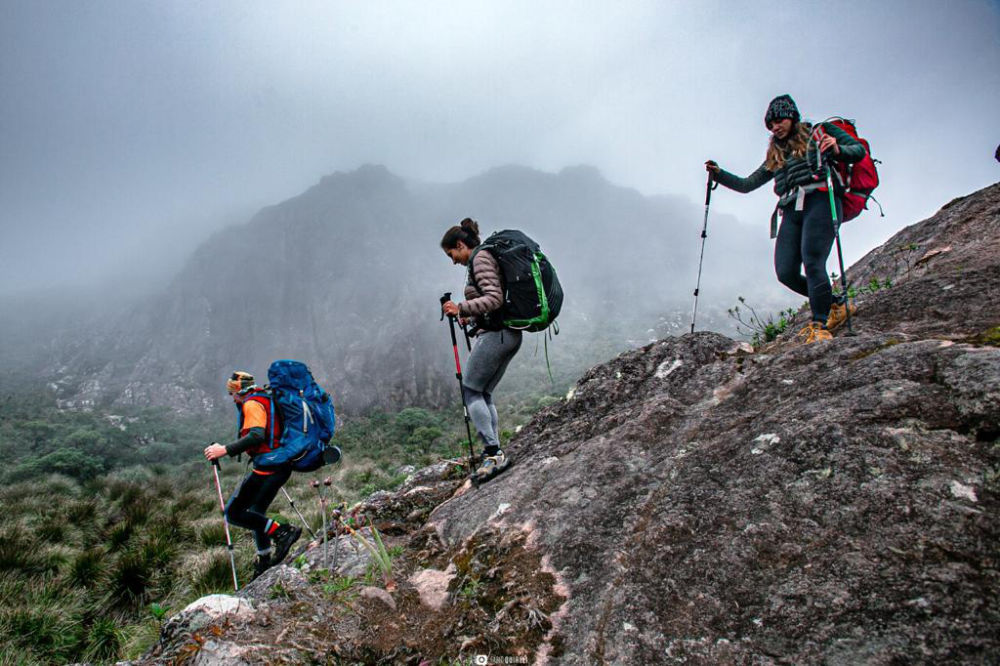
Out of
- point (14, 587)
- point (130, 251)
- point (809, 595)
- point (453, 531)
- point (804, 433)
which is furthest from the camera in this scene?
point (130, 251)

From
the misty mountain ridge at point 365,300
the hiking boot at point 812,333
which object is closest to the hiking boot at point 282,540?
the hiking boot at point 812,333

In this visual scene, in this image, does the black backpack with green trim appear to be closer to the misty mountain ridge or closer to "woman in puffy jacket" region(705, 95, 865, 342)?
"woman in puffy jacket" region(705, 95, 865, 342)

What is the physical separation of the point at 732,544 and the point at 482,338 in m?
2.60

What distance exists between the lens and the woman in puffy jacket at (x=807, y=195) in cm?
368

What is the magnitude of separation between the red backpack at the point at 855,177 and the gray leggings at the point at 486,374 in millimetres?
3223

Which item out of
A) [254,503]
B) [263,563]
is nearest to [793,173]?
[254,503]

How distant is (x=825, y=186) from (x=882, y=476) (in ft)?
10.5

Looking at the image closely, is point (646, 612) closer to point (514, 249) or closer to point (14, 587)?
point (514, 249)

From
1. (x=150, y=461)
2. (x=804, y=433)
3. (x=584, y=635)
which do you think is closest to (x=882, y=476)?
(x=804, y=433)

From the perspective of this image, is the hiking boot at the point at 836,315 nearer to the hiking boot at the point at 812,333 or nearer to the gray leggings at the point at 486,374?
the hiking boot at the point at 812,333

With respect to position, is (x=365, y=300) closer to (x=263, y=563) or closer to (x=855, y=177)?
(x=263, y=563)

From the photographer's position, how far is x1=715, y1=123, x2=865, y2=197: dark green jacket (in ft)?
11.6

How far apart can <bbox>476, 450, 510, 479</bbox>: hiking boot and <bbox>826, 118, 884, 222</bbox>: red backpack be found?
12.8ft

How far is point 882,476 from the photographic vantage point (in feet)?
5.37
